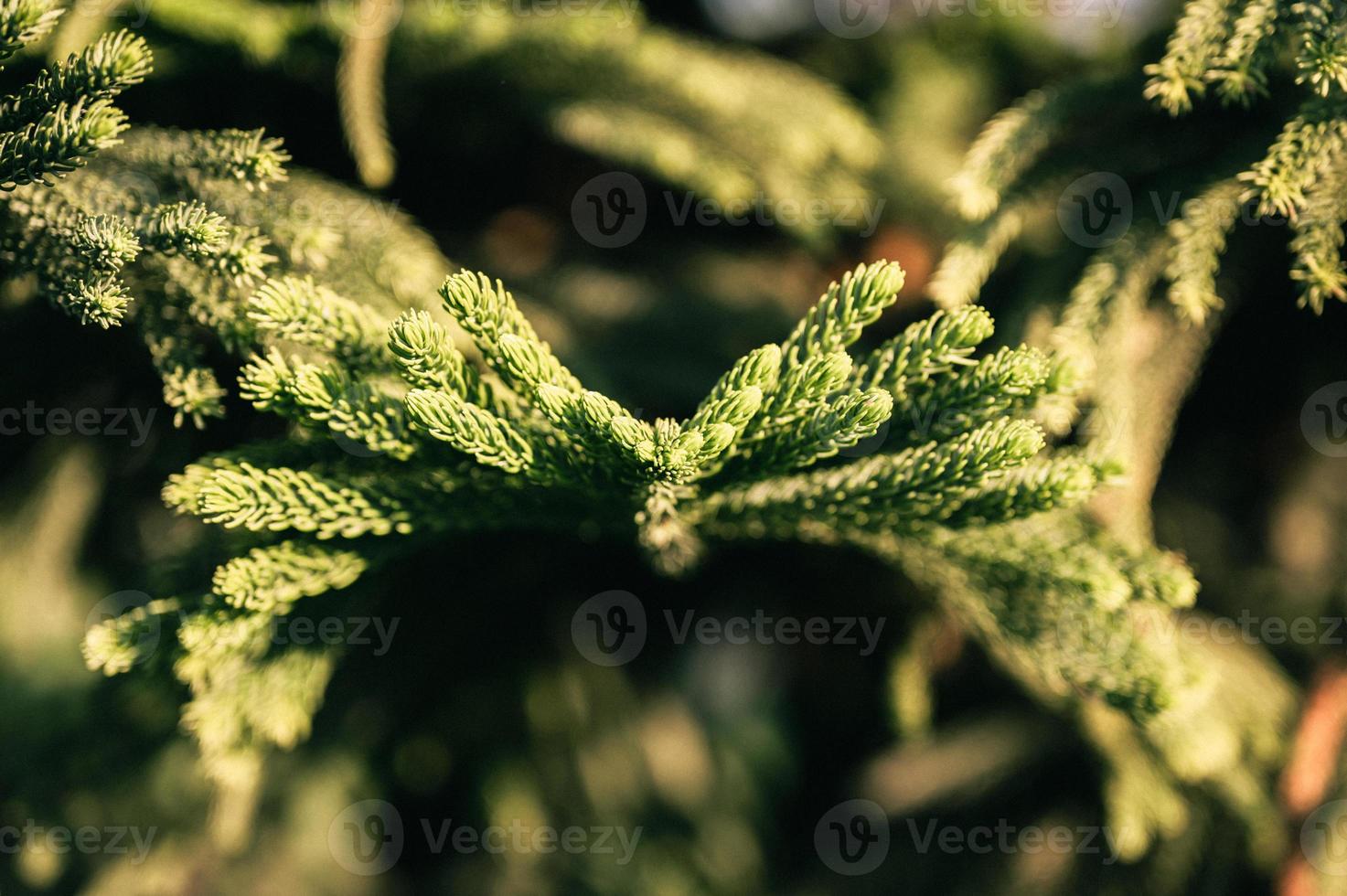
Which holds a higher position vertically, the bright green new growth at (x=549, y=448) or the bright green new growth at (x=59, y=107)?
the bright green new growth at (x=59, y=107)

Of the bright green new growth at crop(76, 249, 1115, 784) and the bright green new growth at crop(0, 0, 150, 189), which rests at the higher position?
the bright green new growth at crop(0, 0, 150, 189)

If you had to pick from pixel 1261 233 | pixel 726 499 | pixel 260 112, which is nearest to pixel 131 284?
pixel 260 112

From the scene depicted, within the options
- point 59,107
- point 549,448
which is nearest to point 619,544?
point 549,448

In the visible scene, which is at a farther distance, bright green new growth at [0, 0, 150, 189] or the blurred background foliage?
the blurred background foliage

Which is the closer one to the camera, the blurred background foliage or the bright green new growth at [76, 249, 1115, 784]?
the bright green new growth at [76, 249, 1115, 784]

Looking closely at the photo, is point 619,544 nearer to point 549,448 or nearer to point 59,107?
point 549,448

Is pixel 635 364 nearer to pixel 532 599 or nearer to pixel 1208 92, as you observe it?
pixel 532 599

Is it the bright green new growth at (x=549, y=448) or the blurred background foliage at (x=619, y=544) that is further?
the blurred background foliage at (x=619, y=544)

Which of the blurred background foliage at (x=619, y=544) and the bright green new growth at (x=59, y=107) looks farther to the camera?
the blurred background foliage at (x=619, y=544)
